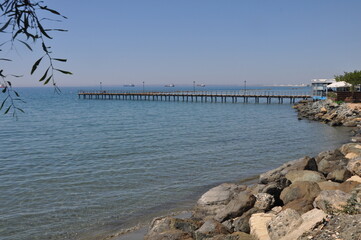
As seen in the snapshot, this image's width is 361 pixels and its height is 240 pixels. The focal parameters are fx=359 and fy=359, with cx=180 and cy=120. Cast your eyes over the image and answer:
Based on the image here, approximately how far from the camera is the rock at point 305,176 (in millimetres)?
9816

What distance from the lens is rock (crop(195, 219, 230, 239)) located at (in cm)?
702

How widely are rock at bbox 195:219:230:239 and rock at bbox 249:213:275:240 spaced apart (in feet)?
1.88

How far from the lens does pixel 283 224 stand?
605cm

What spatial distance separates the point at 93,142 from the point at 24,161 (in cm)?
637

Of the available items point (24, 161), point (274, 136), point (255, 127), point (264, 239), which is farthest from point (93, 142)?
point (264, 239)

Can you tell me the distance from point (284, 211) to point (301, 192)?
88.9 inches

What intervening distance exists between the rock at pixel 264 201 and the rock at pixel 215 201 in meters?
1.60

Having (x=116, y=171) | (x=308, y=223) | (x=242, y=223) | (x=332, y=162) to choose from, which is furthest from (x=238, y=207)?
(x=116, y=171)

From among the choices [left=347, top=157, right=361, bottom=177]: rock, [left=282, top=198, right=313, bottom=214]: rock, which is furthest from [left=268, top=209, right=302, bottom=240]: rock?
[left=347, top=157, right=361, bottom=177]: rock

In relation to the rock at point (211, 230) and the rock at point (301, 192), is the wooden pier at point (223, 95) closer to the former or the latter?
the rock at point (301, 192)

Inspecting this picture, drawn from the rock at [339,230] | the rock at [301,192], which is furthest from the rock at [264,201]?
the rock at [339,230]

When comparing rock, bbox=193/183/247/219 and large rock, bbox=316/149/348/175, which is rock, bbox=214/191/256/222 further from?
large rock, bbox=316/149/348/175

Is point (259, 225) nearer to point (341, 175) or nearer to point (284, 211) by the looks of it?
point (284, 211)

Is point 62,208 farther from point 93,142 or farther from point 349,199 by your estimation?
point 93,142
